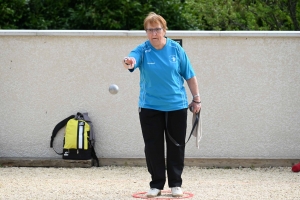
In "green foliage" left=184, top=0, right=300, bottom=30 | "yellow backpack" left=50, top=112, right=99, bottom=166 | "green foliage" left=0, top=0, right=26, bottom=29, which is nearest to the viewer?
"yellow backpack" left=50, top=112, right=99, bottom=166

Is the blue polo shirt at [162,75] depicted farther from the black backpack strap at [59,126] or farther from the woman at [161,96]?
the black backpack strap at [59,126]

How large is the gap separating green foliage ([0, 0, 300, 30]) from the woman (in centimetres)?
515

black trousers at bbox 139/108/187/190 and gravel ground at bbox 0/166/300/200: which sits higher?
black trousers at bbox 139/108/187/190

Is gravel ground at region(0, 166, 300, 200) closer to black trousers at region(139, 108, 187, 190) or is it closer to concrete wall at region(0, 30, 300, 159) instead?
black trousers at region(139, 108, 187, 190)

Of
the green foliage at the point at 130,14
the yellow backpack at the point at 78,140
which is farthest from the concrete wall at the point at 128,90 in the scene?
the green foliage at the point at 130,14

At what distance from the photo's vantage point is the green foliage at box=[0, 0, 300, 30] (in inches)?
460

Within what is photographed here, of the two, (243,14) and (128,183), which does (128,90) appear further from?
(243,14)

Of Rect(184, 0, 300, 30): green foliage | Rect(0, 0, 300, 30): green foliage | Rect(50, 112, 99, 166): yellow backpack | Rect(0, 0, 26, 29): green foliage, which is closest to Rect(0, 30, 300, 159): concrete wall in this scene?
Rect(50, 112, 99, 166): yellow backpack

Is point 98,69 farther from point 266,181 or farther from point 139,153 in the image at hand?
point 266,181

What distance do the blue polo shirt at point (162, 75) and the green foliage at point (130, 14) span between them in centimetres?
516

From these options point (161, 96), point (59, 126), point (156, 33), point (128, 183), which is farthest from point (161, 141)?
point (59, 126)

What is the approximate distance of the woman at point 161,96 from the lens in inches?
247

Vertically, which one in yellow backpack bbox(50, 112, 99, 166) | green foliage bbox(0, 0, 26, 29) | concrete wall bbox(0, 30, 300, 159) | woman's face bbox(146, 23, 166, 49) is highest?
green foliage bbox(0, 0, 26, 29)

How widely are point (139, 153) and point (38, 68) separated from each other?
166cm
